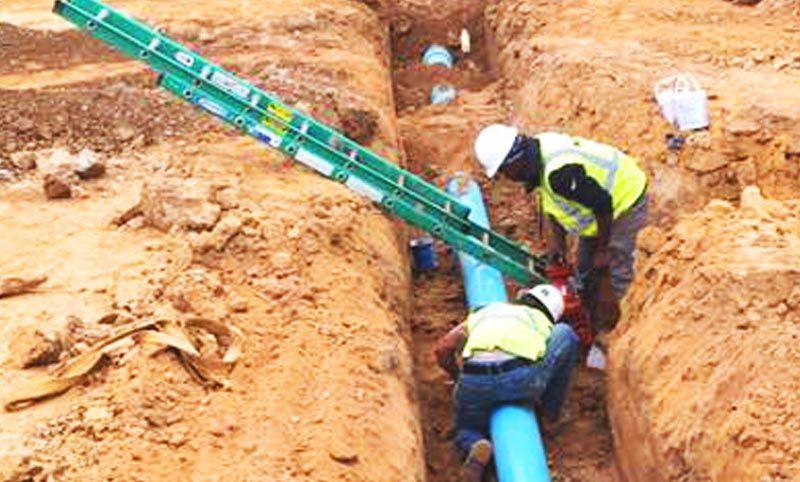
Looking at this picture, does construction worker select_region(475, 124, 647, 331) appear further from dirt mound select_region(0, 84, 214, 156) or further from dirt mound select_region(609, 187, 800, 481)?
dirt mound select_region(0, 84, 214, 156)

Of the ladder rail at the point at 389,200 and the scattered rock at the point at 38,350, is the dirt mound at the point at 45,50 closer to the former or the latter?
the ladder rail at the point at 389,200

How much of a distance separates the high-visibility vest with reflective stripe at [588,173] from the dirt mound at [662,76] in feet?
2.73

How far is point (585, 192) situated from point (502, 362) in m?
1.42

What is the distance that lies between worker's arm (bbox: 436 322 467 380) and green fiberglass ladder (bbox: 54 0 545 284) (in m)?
1.10

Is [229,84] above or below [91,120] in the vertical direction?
above

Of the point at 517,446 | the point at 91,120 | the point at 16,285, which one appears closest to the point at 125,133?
the point at 91,120

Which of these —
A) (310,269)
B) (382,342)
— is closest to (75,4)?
(310,269)

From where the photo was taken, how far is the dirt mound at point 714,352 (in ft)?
18.6

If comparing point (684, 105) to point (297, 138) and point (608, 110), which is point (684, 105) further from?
point (297, 138)

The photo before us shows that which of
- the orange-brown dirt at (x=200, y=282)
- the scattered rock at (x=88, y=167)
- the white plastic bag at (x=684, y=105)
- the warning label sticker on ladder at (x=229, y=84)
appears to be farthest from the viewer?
the white plastic bag at (x=684, y=105)

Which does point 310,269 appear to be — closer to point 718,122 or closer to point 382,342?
point 382,342

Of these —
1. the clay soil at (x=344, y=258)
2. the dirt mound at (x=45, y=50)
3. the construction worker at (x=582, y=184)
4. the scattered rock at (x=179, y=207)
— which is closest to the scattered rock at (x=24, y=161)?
the clay soil at (x=344, y=258)

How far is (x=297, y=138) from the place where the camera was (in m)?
8.52

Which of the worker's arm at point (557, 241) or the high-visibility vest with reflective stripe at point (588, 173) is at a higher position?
the high-visibility vest with reflective stripe at point (588, 173)
